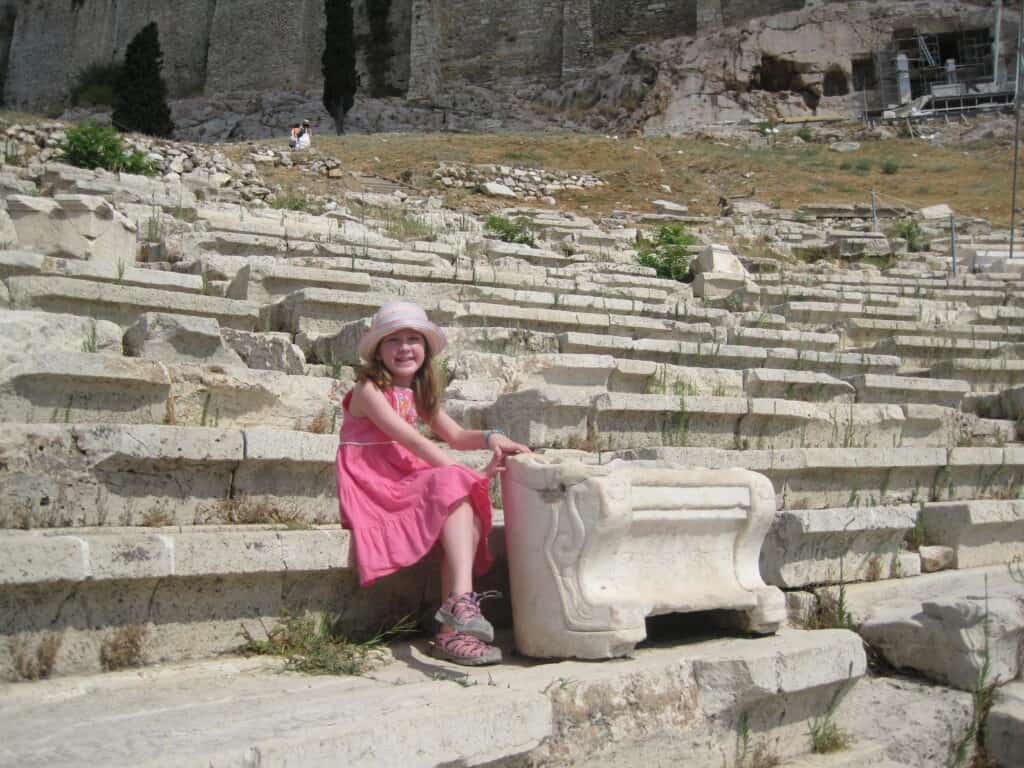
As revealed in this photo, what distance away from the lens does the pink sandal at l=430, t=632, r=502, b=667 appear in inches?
107

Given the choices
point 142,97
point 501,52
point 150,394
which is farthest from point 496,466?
point 501,52

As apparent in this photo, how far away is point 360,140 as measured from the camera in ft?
71.3

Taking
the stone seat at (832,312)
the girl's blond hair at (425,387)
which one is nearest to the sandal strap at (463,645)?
the girl's blond hair at (425,387)

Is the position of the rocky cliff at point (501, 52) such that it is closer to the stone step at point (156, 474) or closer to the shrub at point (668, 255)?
the shrub at point (668, 255)

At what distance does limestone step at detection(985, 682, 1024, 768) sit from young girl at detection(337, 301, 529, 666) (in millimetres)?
1617

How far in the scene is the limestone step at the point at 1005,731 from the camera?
304 centimetres

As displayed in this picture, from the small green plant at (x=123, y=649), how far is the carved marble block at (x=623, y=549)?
3.41 ft

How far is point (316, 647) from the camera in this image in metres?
2.73

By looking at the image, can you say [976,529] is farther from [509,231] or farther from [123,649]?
[509,231]

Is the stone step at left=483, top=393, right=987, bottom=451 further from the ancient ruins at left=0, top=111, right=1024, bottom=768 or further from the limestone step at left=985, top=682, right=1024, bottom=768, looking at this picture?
the limestone step at left=985, top=682, right=1024, bottom=768

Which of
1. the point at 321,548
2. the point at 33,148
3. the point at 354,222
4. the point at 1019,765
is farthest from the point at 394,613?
the point at 33,148

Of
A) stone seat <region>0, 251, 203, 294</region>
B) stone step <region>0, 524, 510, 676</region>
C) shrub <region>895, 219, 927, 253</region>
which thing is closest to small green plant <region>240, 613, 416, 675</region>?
stone step <region>0, 524, 510, 676</region>

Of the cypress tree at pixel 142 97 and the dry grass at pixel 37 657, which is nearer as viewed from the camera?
the dry grass at pixel 37 657

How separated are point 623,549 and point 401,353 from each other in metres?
1.05
